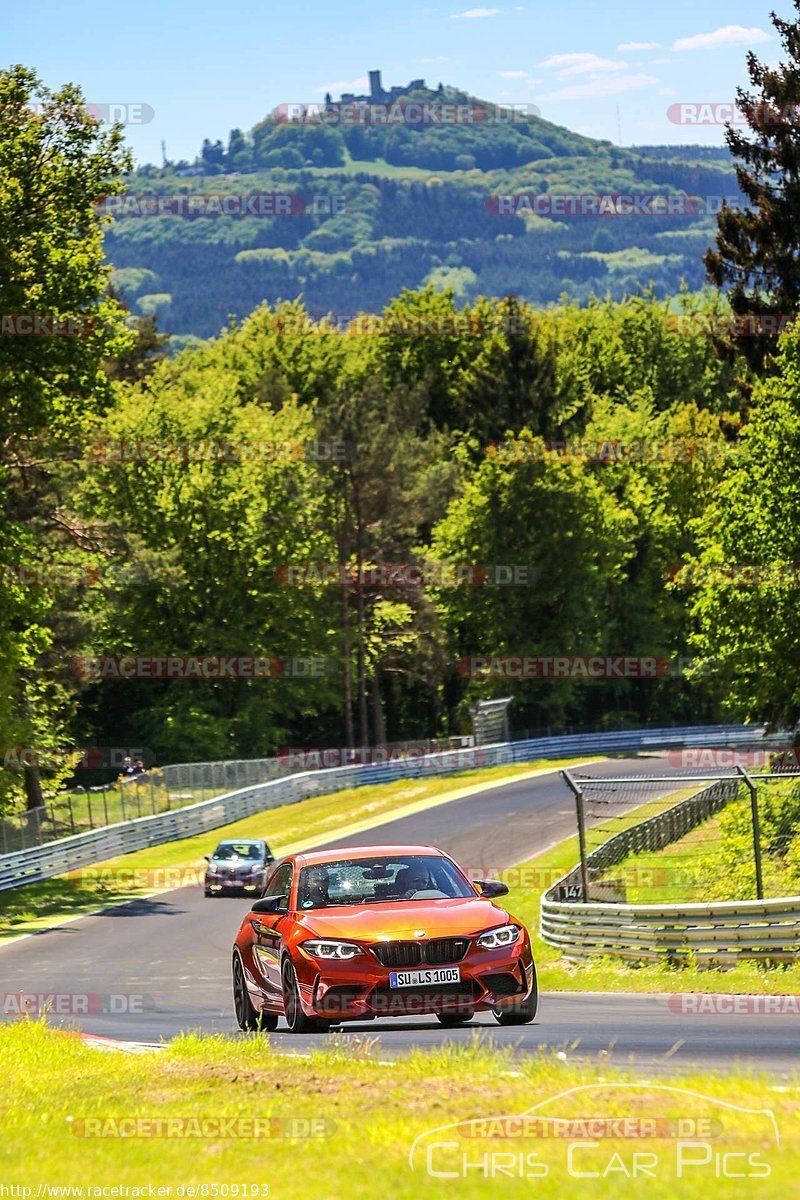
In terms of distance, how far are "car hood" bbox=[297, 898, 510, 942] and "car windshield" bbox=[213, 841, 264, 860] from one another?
26086mm

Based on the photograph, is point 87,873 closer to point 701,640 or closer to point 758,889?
point 701,640

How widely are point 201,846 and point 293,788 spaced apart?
9.05 meters

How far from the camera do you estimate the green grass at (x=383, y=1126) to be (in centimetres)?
652

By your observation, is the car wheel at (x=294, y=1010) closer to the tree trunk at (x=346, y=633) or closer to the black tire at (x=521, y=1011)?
the black tire at (x=521, y=1011)

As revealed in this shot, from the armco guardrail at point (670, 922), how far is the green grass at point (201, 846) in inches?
592

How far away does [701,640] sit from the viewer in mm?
40250

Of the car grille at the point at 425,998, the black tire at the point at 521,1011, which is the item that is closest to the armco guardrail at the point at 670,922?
the black tire at the point at 521,1011

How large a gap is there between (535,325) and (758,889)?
74.2m

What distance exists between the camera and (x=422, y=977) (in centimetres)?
1234

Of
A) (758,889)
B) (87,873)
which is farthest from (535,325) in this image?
(758,889)

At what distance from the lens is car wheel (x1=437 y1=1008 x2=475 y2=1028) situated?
41.6 feet
